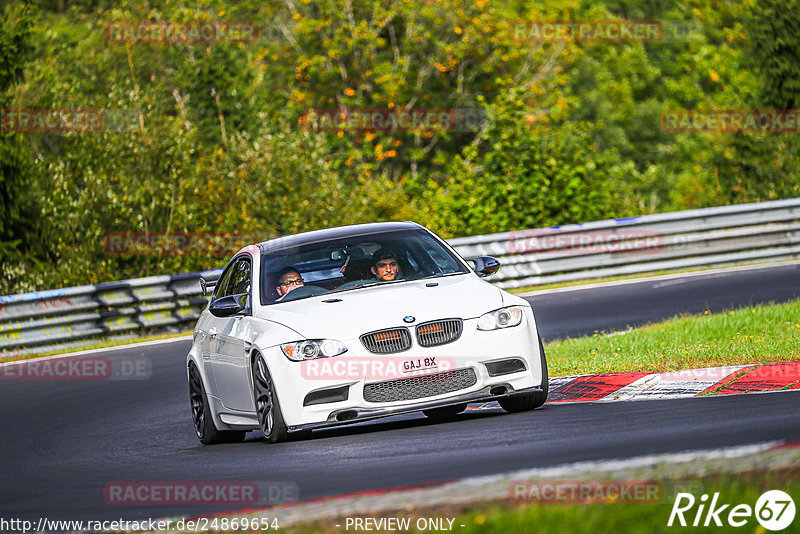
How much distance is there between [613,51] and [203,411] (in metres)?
66.6

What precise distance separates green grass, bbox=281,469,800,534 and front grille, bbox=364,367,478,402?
333 cm

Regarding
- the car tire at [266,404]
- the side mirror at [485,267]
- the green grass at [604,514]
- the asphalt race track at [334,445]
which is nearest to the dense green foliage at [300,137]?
the asphalt race track at [334,445]

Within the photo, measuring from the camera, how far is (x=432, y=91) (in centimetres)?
4300

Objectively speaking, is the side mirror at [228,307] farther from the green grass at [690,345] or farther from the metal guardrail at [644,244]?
the metal guardrail at [644,244]

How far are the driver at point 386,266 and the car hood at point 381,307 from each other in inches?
13.7

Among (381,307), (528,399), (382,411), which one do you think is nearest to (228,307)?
(381,307)

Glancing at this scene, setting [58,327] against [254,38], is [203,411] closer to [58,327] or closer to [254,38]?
[58,327]

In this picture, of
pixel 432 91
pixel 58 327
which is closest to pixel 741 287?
pixel 58 327

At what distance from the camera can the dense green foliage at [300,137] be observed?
24562 millimetres

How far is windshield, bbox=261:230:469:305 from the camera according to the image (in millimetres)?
10148

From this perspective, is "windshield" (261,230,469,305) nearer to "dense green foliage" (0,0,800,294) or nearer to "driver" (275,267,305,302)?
"driver" (275,267,305,302)

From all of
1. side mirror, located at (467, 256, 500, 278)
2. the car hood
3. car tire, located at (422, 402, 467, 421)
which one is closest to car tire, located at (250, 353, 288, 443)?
the car hood

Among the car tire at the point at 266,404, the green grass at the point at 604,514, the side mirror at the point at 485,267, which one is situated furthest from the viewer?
the side mirror at the point at 485,267

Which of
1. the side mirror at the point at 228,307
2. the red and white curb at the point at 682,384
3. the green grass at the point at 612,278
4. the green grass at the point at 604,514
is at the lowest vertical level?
the green grass at the point at 612,278
